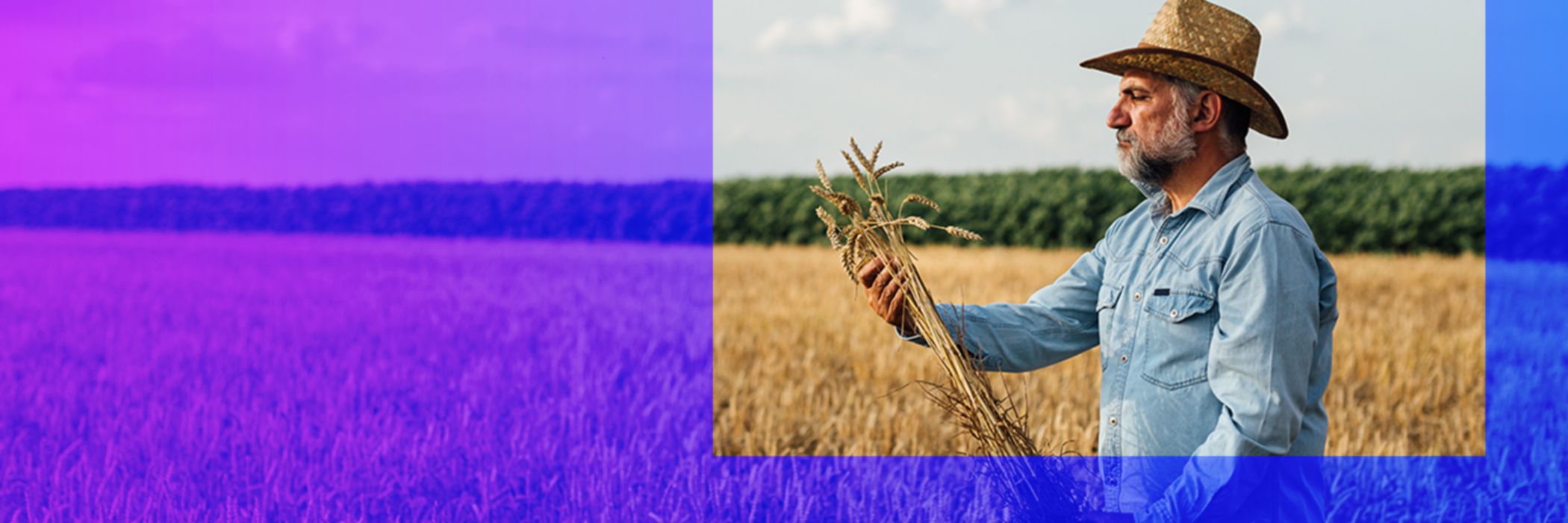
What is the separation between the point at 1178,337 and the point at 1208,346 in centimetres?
5

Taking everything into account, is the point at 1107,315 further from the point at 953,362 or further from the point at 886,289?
the point at 886,289

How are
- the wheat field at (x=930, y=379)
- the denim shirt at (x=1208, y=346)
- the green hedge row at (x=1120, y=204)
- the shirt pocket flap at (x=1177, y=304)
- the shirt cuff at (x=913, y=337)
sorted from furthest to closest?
1. the green hedge row at (x=1120, y=204)
2. the wheat field at (x=930, y=379)
3. the shirt cuff at (x=913, y=337)
4. the shirt pocket flap at (x=1177, y=304)
5. the denim shirt at (x=1208, y=346)

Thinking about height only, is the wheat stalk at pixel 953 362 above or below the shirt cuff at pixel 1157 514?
above

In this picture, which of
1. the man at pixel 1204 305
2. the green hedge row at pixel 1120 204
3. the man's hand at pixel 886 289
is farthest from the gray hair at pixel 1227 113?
the green hedge row at pixel 1120 204

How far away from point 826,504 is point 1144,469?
1694mm

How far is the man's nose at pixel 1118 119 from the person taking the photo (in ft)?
7.92

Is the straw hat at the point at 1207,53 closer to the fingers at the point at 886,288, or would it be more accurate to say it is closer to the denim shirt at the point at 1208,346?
the denim shirt at the point at 1208,346

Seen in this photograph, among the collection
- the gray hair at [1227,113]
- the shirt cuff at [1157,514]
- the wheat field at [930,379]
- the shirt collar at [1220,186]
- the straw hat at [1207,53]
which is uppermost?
the straw hat at [1207,53]

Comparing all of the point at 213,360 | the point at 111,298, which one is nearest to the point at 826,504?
the point at 213,360

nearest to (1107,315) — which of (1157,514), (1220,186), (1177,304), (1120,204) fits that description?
(1177,304)

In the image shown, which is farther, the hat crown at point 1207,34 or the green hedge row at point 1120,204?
the green hedge row at point 1120,204

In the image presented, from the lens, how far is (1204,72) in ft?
7.63

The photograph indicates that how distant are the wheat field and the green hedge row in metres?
10.5

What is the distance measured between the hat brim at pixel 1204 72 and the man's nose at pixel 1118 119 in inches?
3.1
